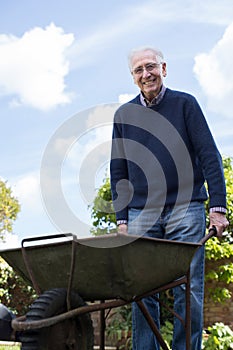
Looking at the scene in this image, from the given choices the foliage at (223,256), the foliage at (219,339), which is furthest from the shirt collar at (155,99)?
the foliage at (219,339)

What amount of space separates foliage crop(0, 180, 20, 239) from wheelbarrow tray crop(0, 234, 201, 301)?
10392mm

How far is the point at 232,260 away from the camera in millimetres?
6289

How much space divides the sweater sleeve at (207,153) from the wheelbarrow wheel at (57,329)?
801 millimetres

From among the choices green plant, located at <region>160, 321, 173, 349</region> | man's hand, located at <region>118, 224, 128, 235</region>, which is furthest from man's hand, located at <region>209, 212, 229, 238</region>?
green plant, located at <region>160, 321, 173, 349</region>

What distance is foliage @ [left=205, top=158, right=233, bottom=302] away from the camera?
5.75m

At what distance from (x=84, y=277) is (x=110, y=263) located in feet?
0.53

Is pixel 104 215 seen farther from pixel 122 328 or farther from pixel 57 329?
pixel 57 329

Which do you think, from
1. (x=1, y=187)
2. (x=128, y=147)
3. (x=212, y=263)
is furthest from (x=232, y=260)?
(x=1, y=187)

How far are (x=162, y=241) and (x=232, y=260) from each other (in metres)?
4.32

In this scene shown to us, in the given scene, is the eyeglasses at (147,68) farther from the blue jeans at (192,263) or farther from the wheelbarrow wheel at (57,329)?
the wheelbarrow wheel at (57,329)

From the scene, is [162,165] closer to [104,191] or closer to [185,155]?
[185,155]

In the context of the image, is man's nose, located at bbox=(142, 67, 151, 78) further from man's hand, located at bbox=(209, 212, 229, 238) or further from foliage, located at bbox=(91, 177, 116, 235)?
foliage, located at bbox=(91, 177, 116, 235)

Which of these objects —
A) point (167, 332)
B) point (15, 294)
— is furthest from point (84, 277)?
point (15, 294)

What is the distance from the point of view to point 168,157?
2.71 meters
